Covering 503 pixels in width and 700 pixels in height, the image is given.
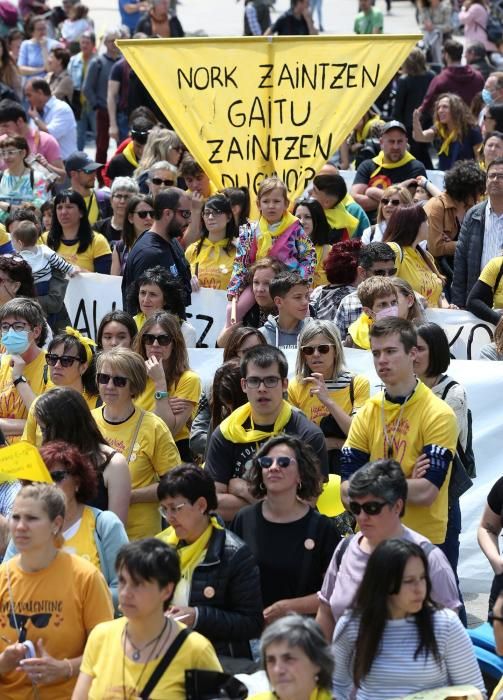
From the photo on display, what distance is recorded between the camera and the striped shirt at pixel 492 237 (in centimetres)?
978

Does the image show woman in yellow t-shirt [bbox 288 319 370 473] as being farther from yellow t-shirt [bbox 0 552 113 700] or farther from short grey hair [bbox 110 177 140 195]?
short grey hair [bbox 110 177 140 195]

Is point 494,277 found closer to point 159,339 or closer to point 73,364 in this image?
point 159,339

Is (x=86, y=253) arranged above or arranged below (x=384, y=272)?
below

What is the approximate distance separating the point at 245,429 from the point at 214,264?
11.9 ft

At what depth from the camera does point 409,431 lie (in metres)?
6.59

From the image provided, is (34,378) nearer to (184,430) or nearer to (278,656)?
(184,430)

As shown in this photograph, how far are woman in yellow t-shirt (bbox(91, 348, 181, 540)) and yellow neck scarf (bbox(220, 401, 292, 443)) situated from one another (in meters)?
0.33

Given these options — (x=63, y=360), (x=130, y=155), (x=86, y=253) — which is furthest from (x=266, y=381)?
(x=130, y=155)

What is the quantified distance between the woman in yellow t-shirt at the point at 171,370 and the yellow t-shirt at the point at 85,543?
171cm

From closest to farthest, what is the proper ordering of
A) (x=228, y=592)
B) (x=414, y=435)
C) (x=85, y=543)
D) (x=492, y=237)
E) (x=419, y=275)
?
(x=228, y=592)
(x=85, y=543)
(x=414, y=435)
(x=419, y=275)
(x=492, y=237)

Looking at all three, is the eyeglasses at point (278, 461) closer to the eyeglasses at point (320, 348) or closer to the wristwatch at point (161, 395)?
the eyeglasses at point (320, 348)

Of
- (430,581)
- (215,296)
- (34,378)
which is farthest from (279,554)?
(215,296)

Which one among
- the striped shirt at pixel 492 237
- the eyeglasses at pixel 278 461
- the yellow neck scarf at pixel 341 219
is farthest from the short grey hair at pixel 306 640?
the yellow neck scarf at pixel 341 219

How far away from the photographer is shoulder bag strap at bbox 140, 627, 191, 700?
513 cm
